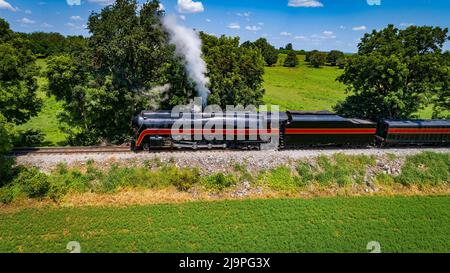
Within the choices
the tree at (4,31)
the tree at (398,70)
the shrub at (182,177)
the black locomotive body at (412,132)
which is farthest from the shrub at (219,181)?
the tree at (4,31)

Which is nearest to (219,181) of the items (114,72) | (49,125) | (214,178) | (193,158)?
(214,178)

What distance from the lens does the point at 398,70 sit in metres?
27.7

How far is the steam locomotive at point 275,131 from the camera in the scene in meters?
22.8

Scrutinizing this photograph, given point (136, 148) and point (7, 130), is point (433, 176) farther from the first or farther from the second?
point (7, 130)

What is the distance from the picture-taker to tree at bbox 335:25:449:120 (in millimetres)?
27969

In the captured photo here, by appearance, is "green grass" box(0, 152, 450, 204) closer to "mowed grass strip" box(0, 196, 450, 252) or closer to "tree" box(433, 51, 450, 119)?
"mowed grass strip" box(0, 196, 450, 252)

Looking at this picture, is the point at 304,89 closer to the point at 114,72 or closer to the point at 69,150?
the point at 114,72

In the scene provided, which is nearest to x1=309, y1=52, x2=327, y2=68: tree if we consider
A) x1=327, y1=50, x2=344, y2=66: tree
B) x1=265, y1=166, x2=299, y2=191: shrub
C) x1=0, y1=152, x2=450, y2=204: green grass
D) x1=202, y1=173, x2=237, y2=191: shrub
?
x1=327, y1=50, x2=344, y2=66: tree

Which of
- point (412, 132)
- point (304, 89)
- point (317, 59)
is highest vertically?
point (317, 59)

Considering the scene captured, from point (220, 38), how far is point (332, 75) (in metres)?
63.1

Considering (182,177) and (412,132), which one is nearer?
(182,177)

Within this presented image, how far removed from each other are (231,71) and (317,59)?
7758 cm

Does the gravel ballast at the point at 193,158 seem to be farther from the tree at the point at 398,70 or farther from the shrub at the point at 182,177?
the tree at the point at 398,70
